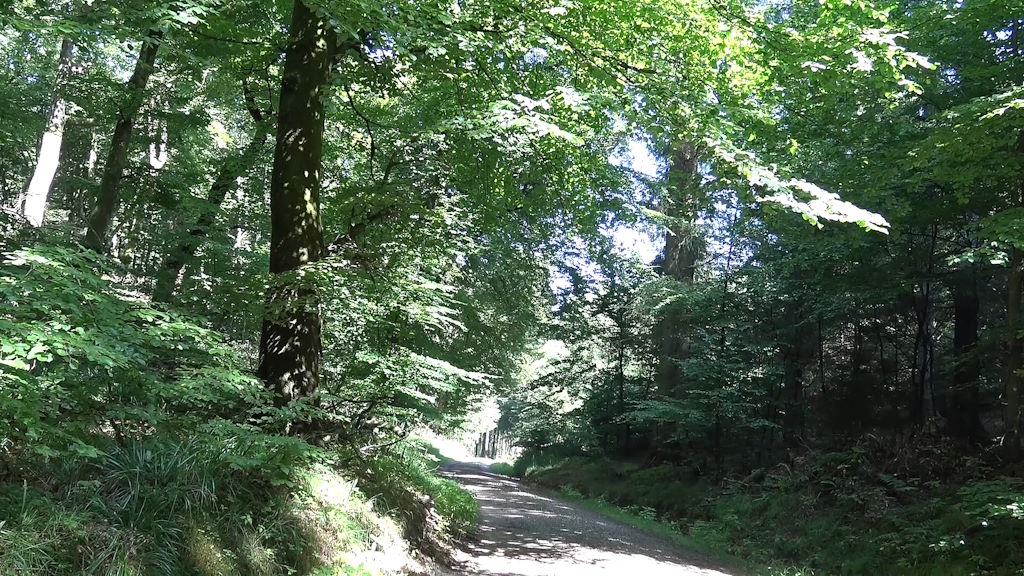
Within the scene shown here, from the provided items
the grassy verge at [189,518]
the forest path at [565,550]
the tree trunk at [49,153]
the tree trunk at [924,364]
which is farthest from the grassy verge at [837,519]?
the tree trunk at [49,153]

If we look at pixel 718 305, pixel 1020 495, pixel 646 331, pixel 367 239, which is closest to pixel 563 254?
pixel 718 305

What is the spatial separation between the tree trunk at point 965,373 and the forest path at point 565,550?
252 inches

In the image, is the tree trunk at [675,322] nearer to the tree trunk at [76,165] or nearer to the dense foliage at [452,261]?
the dense foliage at [452,261]

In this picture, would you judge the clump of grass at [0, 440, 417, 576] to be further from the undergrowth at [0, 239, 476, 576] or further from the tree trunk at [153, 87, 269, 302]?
the tree trunk at [153, 87, 269, 302]

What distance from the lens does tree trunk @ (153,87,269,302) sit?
8.45m

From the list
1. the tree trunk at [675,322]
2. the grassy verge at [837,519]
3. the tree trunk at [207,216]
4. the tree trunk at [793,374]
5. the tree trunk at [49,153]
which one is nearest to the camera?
the grassy verge at [837,519]

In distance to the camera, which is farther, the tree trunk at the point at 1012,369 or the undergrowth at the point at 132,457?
the tree trunk at the point at 1012,369

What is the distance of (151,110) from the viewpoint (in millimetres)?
9633

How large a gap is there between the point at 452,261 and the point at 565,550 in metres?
5.18

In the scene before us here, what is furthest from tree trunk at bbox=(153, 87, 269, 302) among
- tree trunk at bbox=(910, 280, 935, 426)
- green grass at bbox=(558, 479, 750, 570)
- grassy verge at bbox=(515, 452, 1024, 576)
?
tree trunk at bbox=(910, 280, 935, 426)

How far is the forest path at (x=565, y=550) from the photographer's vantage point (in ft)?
25.2

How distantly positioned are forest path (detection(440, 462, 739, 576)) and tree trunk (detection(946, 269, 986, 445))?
21.0 ft

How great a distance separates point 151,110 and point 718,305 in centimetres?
1372

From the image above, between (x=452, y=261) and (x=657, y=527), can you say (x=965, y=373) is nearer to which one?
(x=657, y=527)
